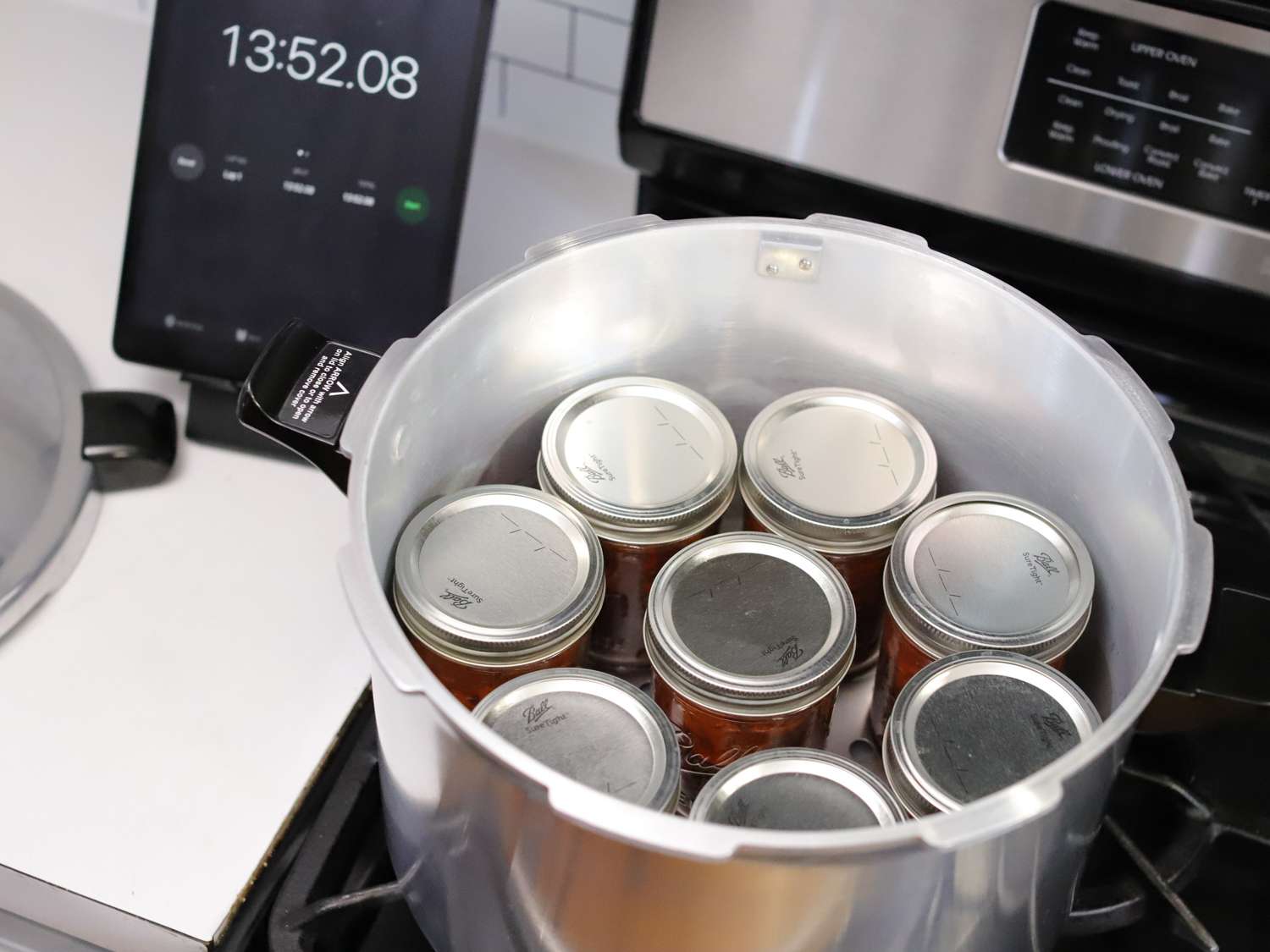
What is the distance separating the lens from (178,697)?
1.89 feet

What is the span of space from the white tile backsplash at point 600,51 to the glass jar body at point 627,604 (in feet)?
1.20

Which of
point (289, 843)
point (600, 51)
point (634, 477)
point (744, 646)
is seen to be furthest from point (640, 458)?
point (600, 51)

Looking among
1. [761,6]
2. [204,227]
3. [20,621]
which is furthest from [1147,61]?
[20,621]

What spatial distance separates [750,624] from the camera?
20.4 inches

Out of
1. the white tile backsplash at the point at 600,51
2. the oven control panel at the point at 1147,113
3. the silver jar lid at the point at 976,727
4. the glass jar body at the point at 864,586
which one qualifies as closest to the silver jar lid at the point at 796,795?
the silver jar lid at the point at 976,727

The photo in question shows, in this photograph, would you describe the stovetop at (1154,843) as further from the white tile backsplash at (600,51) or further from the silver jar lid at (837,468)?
the white tile backsplash at (600,51)

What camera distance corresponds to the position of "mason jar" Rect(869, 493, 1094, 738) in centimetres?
52

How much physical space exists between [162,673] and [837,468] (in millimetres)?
332

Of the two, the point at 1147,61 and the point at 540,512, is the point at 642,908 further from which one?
the point at 1147,61

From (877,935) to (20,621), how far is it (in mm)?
430

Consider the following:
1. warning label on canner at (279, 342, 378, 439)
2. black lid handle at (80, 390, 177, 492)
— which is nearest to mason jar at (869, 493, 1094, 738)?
warning label on canner at (279, 342, 378, 439)

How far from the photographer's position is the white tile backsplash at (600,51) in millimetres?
815

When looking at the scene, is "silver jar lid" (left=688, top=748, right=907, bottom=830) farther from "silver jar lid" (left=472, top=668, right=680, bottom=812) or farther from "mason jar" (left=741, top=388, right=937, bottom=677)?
"mason jar" (left=741, top=388, right=937, bottom=677)

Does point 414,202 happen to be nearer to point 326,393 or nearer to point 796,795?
point 326,393
